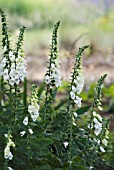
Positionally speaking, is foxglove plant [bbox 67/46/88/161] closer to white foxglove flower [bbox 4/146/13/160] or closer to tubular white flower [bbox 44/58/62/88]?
tubular white flower [bbox 44/58/62/88]

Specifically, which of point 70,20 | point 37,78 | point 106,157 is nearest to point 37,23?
point 70,20

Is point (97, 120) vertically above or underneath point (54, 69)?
underneath

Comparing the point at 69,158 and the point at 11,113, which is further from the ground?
the point at 11,113

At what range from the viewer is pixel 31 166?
12.2 ft

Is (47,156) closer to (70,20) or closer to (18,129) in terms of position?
(18,129)

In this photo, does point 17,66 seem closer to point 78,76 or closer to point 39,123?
point 78,76

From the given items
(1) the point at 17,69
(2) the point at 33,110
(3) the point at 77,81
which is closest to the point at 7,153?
(2) the point at 33,110

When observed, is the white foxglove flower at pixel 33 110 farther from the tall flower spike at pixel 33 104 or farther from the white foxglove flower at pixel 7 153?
the white foxglove flower at pixel 7 153

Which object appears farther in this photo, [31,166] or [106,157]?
[106,157]

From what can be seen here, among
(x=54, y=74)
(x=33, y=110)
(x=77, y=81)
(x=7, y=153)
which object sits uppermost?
(x=54, y=74)

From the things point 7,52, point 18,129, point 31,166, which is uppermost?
point 7,52

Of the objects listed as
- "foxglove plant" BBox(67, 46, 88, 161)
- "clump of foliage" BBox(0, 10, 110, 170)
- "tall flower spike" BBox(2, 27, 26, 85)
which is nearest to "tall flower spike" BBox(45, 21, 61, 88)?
"clump of foliage" BBox(0, 10, 110, 170)

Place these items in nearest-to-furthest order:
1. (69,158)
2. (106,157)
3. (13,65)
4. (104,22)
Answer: (13,65) → (69,158) → (106,157) → (104,22)

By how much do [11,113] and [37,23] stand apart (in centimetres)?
1055
